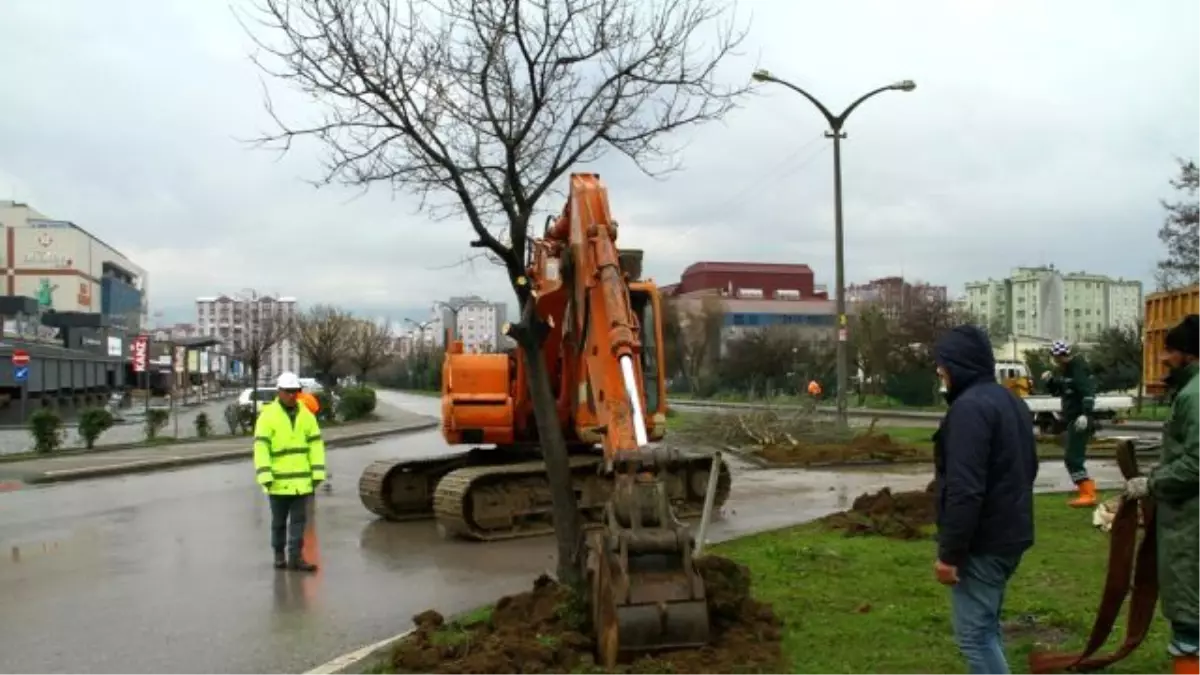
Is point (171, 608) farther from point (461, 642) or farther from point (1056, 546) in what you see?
point (1056, 546)

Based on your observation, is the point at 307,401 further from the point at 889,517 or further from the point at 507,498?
the point at 889,517

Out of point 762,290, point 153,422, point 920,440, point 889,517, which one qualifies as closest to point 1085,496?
point 889,517

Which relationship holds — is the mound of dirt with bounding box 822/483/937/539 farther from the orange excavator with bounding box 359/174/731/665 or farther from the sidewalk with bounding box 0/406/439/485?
the sidewalk with bounding box 0/406/439/485

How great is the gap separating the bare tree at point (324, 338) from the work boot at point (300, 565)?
4317 centimetres

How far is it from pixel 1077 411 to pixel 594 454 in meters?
5.65

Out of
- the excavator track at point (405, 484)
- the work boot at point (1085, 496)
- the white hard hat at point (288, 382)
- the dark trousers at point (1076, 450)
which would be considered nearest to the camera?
the white hard hat at point (288, 382)

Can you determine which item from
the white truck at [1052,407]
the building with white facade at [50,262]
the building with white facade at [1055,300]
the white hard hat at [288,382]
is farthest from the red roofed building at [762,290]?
the white hard hat at [288,382]

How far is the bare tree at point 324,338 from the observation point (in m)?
56.3

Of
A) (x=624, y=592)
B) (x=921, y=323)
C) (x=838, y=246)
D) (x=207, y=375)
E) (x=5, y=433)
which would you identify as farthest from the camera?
(x=207, y=375)

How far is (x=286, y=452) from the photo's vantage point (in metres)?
10.5

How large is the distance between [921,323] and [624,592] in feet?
157

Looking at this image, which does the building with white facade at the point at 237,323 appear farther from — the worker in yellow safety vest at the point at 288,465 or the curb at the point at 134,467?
the worker in yellow safety vest at the point at 288,465

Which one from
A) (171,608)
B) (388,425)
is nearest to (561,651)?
(171,608)

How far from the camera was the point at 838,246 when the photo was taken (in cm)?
2397
